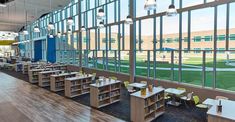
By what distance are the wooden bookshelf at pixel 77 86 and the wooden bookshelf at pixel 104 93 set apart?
1.61 metres

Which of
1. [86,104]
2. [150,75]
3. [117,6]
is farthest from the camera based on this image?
[117,6]

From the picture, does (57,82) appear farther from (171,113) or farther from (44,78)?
(171,113)

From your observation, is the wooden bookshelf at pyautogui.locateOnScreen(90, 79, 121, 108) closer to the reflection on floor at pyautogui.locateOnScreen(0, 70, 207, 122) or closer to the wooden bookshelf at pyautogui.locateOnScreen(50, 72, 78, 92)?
the reflection on floor at pyautogui.locateOnScreen(0, 70, 207, 122)

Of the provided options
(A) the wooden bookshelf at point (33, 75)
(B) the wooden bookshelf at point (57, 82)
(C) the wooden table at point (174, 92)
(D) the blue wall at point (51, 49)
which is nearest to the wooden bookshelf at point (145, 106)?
(C) the wooden table at point (174, 92)

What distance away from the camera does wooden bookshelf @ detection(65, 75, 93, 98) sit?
8508mm

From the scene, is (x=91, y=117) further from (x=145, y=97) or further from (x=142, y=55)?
(x=142, y=55)

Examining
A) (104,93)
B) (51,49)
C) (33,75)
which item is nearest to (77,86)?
(104,93)

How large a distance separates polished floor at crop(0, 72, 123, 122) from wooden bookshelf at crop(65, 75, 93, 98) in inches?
16.7

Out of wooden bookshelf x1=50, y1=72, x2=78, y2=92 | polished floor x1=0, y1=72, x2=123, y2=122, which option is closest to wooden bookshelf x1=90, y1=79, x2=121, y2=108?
polished floor x1=0, y1=72, x2=123, y2=122

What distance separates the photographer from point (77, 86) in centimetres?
895

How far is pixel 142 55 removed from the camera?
381 inches

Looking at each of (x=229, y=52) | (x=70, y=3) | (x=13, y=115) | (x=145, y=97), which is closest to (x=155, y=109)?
(x=145, y=97)

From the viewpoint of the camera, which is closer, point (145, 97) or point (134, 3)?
point (145, 97)

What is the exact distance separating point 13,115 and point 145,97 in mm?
4352
